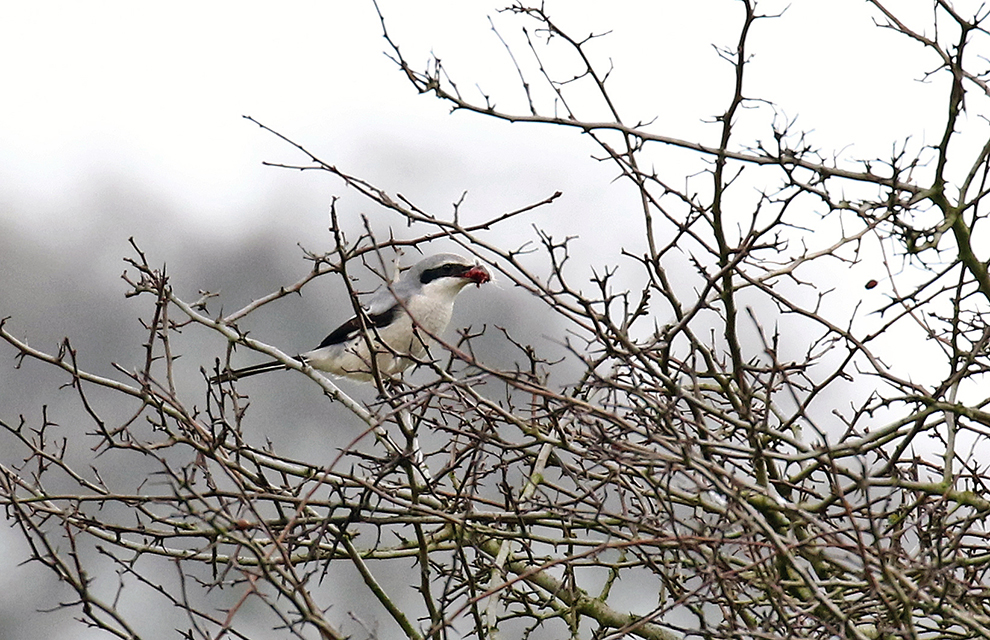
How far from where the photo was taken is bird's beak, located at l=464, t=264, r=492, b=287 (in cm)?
551

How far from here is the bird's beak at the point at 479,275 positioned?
5507 millimetres

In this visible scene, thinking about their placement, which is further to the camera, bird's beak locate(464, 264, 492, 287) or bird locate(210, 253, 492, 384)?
bird locate(210, 253, 492, 384)

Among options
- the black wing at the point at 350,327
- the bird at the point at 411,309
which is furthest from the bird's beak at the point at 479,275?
the black wing at the point at 350,327

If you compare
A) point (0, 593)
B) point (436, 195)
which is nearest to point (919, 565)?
point (0, 593)

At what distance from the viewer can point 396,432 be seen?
4.96 metres

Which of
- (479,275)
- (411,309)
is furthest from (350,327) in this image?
(479,275)

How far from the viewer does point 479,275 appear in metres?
5.51

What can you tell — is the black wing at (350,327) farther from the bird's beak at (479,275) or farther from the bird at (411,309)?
the bird's beak at (479,275)

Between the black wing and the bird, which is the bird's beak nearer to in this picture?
the bird

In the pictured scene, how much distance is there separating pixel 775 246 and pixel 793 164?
29 centimetres

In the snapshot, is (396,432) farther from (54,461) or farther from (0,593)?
(0,593)

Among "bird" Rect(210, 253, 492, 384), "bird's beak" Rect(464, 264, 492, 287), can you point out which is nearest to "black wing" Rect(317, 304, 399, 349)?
"bird" Rect(210, 253, 492, 384)

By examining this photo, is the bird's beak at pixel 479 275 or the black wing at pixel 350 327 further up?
the bird's beak at pixel 479 275

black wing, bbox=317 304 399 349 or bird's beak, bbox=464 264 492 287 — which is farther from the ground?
bird's beak, bbox=464 264 492 287
